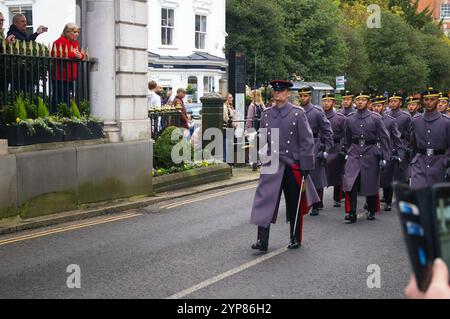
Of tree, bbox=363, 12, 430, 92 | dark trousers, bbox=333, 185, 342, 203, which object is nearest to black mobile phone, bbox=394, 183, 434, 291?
dark trousers, bbox=333, 185, 342, 203

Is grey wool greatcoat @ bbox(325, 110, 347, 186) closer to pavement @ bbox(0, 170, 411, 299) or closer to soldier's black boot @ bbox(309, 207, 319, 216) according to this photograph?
soldier's black boot @ bbox(309, 207, 319, 216)

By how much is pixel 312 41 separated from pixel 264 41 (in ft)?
14.1

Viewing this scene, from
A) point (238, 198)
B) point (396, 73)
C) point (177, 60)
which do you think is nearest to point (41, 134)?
point (238, 198)

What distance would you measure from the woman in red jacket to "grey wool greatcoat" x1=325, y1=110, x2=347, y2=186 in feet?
15.0

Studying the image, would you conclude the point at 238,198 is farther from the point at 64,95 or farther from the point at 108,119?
the point at 64,95

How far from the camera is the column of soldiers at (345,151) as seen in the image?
345 inches

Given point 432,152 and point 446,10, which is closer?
point 432,152

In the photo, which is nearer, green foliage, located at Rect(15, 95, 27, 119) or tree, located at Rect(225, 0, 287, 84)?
green foliage, located at Rect(15, 95, 27, 119)

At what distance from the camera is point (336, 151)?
1296 centimetres

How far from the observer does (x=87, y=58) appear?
486 inches

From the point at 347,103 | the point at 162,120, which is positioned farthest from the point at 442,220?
the point at 162,120

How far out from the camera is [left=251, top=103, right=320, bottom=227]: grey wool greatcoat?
342 inches

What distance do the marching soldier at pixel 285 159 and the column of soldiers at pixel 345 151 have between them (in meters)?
0.01

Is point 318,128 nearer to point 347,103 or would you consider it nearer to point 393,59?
point 347,103
